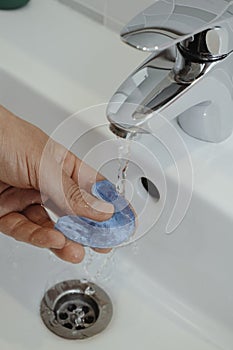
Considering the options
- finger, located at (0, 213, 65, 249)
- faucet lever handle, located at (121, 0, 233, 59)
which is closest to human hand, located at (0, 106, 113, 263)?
finger, located at (0, 213, 65, 249)

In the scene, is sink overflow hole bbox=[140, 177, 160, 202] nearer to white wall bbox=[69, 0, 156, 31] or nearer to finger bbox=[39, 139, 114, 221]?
finger bbox=[39, 139, 114, 221]

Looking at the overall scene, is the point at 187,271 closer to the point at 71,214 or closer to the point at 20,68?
the point at 71,214

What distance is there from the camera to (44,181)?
571 mm

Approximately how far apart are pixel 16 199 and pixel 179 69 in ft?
0.62

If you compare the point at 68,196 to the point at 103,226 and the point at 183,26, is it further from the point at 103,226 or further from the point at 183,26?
the point at 183,26

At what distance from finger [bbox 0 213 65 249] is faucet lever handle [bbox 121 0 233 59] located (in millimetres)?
170

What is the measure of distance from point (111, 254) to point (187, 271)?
8cm

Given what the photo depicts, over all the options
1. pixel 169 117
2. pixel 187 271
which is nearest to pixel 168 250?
pixel 187 271

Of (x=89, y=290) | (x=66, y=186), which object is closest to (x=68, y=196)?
(x=66, y=186)

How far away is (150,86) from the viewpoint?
1.67ft

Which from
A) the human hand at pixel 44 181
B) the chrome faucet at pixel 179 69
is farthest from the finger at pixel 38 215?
the chrome faucet at pixel 179 69

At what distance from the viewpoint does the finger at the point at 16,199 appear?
2.03 ft

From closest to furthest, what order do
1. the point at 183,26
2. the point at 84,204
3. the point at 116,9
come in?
the point at 183,26
the point at 84,204
the point at 116,9

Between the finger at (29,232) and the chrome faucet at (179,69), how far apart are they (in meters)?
0.10
